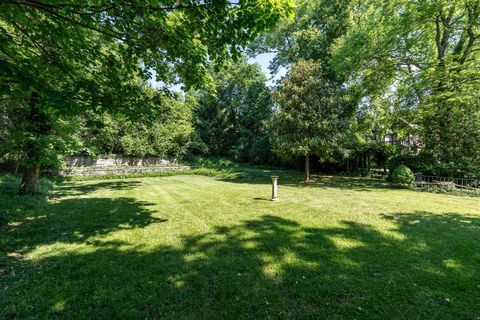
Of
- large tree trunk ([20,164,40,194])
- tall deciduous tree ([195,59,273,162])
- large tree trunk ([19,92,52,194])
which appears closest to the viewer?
large tree trunk ([19,92,52,194])

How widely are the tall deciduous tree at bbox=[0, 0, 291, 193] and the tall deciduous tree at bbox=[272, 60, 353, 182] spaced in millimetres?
9266

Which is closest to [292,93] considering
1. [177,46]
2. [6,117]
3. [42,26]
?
[177,46]

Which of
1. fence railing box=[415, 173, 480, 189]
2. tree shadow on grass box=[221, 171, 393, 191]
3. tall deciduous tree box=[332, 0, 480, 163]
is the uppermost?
tall deciduous tree box=[332, 0, 480, 163]

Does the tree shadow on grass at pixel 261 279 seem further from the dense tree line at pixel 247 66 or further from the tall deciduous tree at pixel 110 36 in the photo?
the tall deciduous tree at pixel 110 36

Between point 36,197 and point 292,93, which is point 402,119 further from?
point 36,197

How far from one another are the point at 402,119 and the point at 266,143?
565 inches

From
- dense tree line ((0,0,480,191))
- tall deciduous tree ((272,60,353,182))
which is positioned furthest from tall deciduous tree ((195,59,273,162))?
tall deciduous tree ((272,60,353,182))

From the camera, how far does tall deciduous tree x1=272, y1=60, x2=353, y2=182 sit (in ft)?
40.8

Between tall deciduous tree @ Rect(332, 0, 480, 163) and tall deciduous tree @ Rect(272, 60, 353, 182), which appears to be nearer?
tall deciduous tree @ Rect(332, 0, 480, 163)

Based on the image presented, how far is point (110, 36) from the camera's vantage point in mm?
3510

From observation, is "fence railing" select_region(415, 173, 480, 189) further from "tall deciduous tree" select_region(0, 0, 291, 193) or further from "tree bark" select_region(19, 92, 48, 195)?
"tree bark" select_region(19, 92, 48, 195)

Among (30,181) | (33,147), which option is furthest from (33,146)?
(30,181)

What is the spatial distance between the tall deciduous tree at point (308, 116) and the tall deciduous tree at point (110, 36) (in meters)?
9.27

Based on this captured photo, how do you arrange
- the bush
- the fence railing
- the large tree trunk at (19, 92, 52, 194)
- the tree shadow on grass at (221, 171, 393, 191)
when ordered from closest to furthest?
the large tree trunk at (19, 92, 52, 194) → the fence railing → the bush → the tree shadow on grass at (221, 171, 393, 191)
